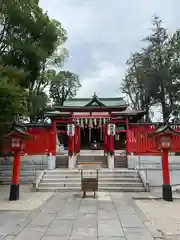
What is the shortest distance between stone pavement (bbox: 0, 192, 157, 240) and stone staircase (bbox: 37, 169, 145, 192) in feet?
7.60

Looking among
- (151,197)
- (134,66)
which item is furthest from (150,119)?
(151,197)

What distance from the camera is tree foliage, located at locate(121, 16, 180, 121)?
26.8 metres

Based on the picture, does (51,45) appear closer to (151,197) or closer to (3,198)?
(3,198)

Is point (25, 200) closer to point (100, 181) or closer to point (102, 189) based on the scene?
point (102, 189)

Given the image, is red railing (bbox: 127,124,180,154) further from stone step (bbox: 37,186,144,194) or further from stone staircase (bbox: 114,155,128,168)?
stone step (bbox: 37,186,144,194)

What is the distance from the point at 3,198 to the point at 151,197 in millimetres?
5753

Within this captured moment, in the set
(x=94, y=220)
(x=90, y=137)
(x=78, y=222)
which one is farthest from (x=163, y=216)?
(x=90, y=137)

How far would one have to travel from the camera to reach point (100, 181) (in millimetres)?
11789

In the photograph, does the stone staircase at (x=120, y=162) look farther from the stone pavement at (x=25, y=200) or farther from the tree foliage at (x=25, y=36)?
the tree foliage at (x=25, y=36)

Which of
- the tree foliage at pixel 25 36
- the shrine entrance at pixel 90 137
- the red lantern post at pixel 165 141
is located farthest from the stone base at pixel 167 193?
the shrine entrance at pixel 90 137

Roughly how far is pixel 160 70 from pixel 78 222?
24.2 m

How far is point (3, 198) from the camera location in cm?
928

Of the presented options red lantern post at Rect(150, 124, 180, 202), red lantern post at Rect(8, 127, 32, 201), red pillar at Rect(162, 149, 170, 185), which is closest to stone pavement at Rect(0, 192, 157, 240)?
red lantern post at Rect(8, 127, 32, 201)

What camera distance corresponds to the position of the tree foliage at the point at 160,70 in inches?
1056
